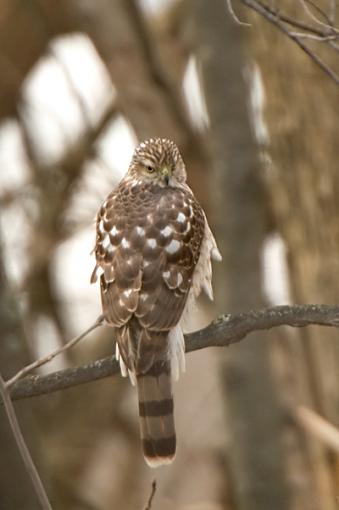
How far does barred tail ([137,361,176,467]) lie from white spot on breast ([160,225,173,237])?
53cm

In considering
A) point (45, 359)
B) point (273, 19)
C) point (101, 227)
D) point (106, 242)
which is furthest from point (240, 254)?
point (45, 359)

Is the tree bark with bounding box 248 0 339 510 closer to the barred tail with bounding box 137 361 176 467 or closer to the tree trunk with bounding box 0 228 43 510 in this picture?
the tree trunk with bounding box 0 228 43 510

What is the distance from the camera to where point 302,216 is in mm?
7215

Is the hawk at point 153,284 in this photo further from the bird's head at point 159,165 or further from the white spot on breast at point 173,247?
the bird's head at point 159,165

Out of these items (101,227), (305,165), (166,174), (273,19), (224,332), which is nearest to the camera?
(273,19)

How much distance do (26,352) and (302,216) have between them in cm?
200

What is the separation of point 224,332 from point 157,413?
59 cm

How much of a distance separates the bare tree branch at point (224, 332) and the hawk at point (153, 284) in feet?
0.90

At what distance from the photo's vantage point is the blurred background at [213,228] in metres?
7.18

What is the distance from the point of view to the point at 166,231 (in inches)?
197

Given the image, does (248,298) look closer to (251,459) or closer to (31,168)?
(251,459)

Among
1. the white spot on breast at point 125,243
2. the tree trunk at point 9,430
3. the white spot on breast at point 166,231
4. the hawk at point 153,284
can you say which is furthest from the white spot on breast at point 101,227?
the tree trunk at point 9,430

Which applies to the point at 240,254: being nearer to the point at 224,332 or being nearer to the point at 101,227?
the point at 101,227

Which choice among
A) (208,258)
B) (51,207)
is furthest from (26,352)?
(51,207)
